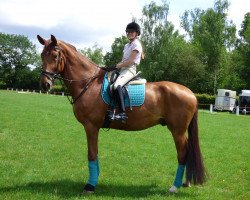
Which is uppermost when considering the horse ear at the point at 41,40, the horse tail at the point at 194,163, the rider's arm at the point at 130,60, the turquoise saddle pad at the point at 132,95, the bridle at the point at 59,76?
the horse ear at the point at 41,40

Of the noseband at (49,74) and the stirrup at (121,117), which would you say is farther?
the stirrup at (121,117)

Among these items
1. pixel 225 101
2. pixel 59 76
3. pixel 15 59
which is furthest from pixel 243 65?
pixel 15 59

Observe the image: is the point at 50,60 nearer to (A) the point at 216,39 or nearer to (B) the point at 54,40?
(B) the point at 54,40

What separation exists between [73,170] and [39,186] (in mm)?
1592

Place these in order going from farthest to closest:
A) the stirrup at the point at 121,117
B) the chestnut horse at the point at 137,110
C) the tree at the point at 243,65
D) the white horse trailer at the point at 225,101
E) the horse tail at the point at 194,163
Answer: the tree at the point at 243,65, the white horse trailer at the point at 225,101, the horse tail at the point at 194,163, the chestnut horse at the point at 137,110, the stirrup at the point at 121,117

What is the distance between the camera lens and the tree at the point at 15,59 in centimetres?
10356

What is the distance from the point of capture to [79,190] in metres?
7.44

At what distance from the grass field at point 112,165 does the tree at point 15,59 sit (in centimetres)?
8934

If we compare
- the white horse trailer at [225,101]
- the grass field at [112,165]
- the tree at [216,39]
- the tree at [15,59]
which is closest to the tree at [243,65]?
the tree at [216,39]

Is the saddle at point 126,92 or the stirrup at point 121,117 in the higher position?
the saddle at point 126,92

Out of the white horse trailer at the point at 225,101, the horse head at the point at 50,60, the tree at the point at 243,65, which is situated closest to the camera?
the horse head at the point at 50,60

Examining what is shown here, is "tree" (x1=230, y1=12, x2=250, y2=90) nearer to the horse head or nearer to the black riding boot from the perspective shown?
the black riding boot

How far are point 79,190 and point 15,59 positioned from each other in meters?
114

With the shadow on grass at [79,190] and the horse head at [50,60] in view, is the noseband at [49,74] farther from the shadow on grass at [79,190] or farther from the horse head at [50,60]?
the shadow on grass at [79,190]
